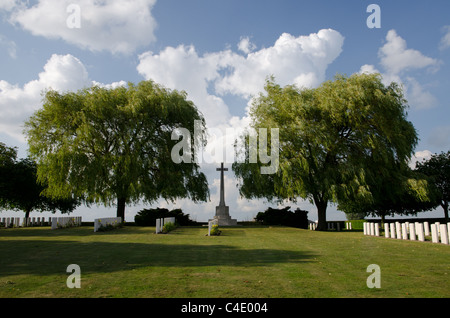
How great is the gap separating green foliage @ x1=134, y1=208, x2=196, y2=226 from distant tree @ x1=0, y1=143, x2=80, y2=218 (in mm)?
9678

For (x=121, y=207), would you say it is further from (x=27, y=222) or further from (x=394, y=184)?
(x=394, y=184)

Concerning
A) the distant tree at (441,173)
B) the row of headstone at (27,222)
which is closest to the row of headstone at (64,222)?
the row of headstone at (27,222)

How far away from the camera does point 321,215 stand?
27.4 meters

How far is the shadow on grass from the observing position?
8352 mm

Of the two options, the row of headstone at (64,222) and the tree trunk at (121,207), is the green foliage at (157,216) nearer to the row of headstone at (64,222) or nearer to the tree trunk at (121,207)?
the tree trunk at (121,207)

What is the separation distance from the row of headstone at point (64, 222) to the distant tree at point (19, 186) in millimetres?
4418

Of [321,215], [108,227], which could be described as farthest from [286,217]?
[108,227]

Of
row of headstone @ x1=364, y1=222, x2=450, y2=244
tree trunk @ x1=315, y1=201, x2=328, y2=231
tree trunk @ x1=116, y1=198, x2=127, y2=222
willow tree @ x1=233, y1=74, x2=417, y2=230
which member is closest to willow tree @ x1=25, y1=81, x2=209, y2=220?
tree trunk @ x1=116, y1=198, x2=127, y2=222

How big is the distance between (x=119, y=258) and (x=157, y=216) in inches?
853

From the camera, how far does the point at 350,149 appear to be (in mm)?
26203

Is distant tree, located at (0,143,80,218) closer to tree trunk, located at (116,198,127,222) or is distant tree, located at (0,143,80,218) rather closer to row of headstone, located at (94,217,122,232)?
tree trunk, located at (116,198,127,222)
